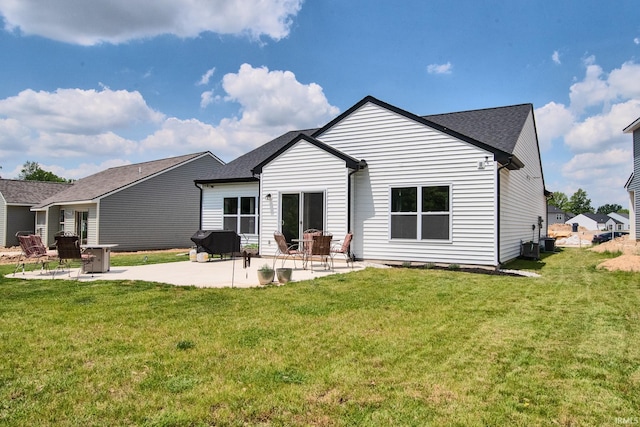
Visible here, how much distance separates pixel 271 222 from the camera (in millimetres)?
13234

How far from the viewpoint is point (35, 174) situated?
68.8m

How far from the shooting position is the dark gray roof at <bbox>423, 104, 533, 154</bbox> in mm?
12078

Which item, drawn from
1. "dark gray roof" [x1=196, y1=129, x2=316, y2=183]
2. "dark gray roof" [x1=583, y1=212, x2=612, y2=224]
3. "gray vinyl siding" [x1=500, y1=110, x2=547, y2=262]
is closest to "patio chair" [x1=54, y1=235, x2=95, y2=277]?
"dark gray roof" [x1=196, y1=129, x2=316, y2=183]

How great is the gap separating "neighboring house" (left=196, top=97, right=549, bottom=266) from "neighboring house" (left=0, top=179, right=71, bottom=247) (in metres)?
24.0

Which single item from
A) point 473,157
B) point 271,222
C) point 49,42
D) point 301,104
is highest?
point 49,42

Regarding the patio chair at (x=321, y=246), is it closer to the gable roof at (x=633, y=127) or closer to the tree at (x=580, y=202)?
the gable roof at (x=633, y=127)

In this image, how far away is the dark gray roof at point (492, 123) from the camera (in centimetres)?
1208

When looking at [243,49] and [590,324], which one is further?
[243,49]

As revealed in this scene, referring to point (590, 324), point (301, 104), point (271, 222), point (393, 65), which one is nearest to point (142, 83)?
point (301, 104)

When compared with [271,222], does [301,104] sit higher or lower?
higher

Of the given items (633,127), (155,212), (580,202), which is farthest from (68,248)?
(580,202)

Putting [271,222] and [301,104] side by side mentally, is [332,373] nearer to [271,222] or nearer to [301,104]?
[271,222]

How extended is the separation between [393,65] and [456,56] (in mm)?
2332

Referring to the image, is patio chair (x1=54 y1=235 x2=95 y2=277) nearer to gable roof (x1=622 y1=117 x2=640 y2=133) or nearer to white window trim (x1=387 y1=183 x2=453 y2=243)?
white window trim (x1=387 y1=183 x2=453 y2=243)
